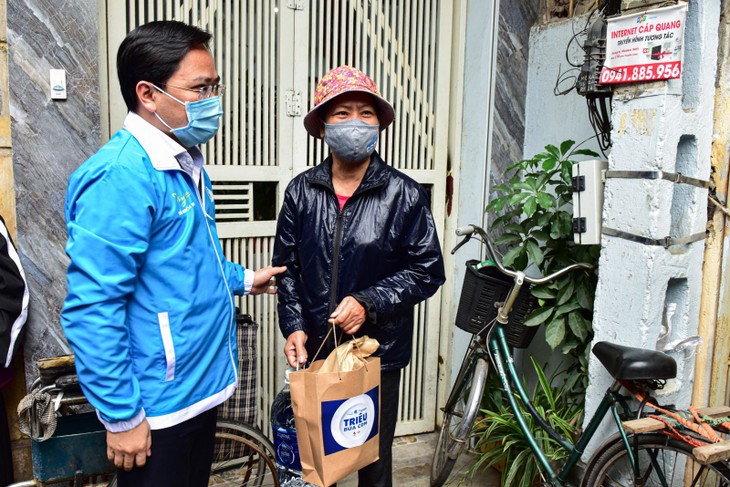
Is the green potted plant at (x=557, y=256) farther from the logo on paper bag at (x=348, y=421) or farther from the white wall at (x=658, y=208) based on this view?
the logo on paper bag at (x=348, y=421)

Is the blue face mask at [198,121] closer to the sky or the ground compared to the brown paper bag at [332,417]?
closer to the sky

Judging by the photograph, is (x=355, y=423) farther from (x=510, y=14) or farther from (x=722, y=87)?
(x=510, y=14)

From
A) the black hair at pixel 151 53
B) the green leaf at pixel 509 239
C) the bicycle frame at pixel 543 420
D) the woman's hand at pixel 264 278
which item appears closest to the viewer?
the black hair at pixel 151 53

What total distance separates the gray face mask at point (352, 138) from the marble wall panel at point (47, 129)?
124 centimetres

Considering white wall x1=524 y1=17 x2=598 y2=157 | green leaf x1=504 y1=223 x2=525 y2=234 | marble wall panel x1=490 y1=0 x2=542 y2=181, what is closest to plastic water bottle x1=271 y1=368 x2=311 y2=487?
green leaf x1=504 y1=223 x2=525 y2=234

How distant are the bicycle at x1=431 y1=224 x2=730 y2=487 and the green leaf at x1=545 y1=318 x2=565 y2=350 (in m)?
0.14

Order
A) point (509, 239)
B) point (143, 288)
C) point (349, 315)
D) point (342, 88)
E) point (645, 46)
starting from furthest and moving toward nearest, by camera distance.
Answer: point (509, 239) → point (645, 46) → point (342, 88) → point (349, 315) → point (143, 288)

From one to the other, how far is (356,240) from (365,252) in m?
0.06

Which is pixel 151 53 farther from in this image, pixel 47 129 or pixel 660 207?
pixel 660 207

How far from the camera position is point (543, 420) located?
3.00m

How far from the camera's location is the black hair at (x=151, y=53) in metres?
1.80

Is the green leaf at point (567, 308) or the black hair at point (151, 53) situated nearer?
the black hair at point (151, 53)

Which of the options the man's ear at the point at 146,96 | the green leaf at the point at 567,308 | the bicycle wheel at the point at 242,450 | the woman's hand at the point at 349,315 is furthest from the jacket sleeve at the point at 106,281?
the green leaf at the point at 567,308

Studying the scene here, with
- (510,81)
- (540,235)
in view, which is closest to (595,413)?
(540,235)
